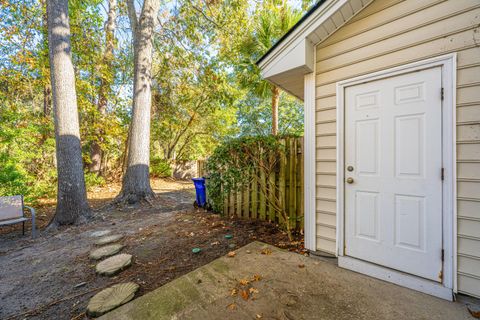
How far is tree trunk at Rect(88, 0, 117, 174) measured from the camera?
25.3 feet

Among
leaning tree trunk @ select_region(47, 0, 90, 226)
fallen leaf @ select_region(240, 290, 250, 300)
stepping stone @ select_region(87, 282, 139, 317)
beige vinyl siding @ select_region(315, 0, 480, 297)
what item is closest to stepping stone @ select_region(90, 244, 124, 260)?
stepping stone @ select_region(87, 282, 139, 317)

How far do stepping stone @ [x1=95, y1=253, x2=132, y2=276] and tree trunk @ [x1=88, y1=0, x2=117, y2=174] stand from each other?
283 inches

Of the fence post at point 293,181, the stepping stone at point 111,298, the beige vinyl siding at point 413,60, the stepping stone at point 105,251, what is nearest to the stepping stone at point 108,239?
the stepping stone at point 105,251

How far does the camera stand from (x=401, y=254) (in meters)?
2.06

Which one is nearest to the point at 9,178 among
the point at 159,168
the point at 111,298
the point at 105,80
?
the point at 105,80

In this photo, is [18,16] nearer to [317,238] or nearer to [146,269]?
[146,269]

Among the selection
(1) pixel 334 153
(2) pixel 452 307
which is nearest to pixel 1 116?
(1) pixel 334 153

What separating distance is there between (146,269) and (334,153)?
9.10ft

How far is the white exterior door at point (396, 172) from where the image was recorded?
1.91m

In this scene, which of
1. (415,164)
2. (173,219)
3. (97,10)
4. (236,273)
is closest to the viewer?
(415,164)

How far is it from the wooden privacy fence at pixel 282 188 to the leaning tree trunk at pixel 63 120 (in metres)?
3.64

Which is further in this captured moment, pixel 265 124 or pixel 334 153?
pixel 265 124

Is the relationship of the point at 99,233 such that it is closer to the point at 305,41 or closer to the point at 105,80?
the point at 305,41

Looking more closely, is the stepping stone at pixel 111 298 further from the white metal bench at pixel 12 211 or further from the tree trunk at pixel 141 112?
the tree trunk at pixel 141 112
